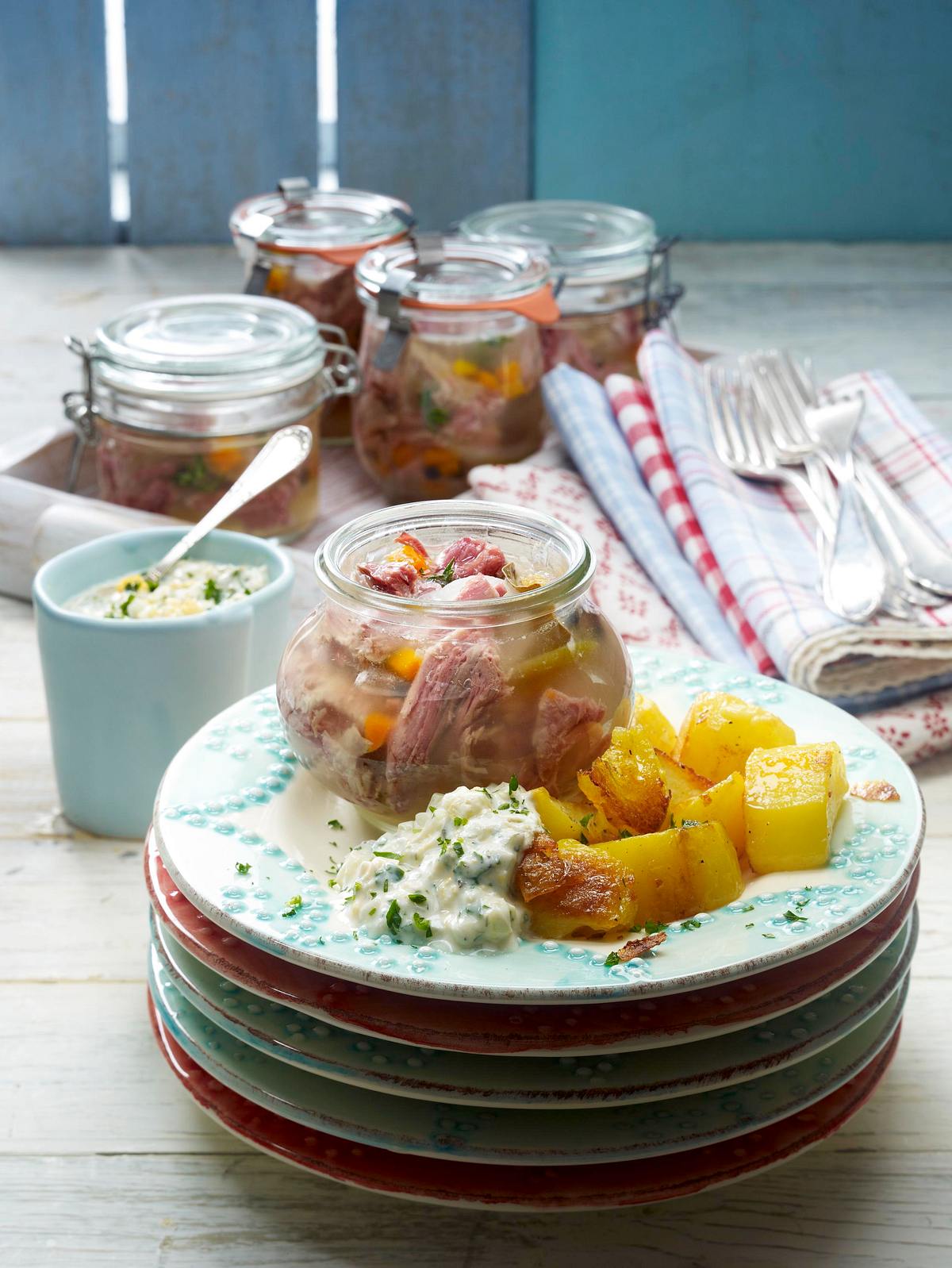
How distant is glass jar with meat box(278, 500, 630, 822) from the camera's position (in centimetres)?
85

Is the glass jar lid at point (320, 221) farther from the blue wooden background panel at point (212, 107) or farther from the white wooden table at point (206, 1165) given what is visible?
the blue wooden background panel at point (212, 107)

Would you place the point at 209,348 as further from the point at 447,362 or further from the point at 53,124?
the point at 53,124

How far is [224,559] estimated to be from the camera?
1320 millimetres

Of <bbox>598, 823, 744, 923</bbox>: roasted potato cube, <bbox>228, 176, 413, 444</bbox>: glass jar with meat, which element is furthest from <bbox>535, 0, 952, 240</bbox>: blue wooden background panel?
<bbox>598, 823, 744, 923</bbox>: roasted potato cube

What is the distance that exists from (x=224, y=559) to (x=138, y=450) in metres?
0.33

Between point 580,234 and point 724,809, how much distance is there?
1.26 m

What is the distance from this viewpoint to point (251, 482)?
4.38ft

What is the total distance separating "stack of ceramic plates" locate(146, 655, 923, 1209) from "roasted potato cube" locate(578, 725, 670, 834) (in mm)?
70

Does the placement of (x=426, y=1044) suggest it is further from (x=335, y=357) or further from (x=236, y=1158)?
(x=335, y=357)

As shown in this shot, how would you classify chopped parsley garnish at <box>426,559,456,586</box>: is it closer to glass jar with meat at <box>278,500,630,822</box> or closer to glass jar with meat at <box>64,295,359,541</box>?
glass jar with meat at <box>278,500,630,822</box>

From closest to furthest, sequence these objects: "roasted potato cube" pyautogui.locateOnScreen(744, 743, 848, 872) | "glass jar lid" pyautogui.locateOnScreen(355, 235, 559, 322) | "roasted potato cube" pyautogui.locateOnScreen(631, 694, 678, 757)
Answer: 1. "roasted potato cube" pyautogui.locateOnScreen(744, 743, 848, 872)
2. "roasted potato cube" pyautogui.locateOnScreen(631, 694, 678, 757)
3. "glass jar lid" pyautogui.locateOnScreen(355, 235, 559, 322)

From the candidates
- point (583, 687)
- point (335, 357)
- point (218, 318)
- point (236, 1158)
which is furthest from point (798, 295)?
point (236, 1158)

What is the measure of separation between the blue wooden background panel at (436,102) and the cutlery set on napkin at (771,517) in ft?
3.74

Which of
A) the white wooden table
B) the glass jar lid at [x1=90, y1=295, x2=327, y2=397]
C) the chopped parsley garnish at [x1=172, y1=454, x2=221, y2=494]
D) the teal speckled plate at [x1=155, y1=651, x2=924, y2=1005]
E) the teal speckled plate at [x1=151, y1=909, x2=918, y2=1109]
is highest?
the glass jar lid at [x1=90, y1=295, x2=327, y2=397]
